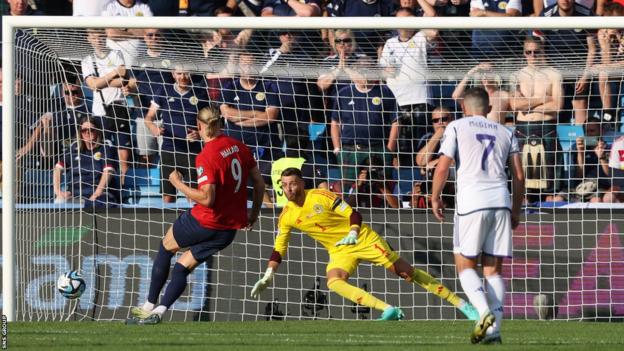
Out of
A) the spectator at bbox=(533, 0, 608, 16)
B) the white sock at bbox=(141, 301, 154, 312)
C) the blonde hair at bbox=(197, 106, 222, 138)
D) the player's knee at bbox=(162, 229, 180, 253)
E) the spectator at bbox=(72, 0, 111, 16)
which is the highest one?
the spectator at bbox=(72, 0, 111, 16)

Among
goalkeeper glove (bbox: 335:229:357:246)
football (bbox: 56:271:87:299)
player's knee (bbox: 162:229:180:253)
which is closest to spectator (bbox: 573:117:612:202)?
goalkeeper glove (bbox: 335:229:357:246)

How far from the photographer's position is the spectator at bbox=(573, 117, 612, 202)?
13312mm

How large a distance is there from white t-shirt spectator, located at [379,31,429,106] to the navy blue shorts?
3.30 meters

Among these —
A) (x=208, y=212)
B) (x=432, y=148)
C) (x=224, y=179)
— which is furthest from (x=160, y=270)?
(x=432, y=148)

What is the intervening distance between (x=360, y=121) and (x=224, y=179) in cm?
350

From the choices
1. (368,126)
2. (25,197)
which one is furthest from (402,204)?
(25,197)

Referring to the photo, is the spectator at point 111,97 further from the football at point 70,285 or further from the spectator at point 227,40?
the football at point 70,285

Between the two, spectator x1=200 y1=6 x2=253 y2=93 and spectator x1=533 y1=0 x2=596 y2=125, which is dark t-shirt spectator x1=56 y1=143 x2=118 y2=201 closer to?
spectator x1=200 y1=6 x2=253 y2=93

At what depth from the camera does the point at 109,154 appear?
44.1 ft

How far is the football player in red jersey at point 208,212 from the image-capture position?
10469 millimetres

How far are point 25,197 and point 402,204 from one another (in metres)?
4.01

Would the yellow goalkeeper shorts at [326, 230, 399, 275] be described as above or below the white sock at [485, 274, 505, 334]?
above

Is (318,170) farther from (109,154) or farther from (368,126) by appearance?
(109,154)

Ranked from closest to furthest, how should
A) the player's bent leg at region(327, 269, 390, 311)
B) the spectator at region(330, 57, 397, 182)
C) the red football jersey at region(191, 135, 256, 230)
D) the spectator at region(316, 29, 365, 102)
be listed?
the red football jersey at region(191, 135, 256, 230)
the player's bent leg at region(327, 269, 390, 311)
the spectator at region(316, 29, 365, 102)
the spectator at region(330, 57, 397, 182)
